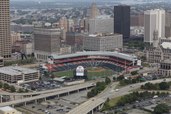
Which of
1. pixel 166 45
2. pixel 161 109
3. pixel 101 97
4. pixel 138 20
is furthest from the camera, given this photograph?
pixel 138 20

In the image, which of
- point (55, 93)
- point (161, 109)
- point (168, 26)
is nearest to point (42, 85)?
point (55, 93)

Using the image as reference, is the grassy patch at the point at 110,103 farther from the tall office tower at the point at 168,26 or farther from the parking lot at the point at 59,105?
the tall office tower at the point at 168,26

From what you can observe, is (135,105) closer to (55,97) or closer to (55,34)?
(55,97)

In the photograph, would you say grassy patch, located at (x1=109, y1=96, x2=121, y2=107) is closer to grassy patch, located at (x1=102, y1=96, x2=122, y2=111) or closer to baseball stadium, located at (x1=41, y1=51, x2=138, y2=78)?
grassy patch, located at (x1=102, y1=96, x2=122, y2=111)

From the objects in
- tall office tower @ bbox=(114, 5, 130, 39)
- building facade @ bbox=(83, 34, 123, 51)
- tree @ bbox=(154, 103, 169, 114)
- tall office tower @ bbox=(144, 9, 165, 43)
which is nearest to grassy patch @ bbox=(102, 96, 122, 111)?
tree @ bbox=(154, 103, 169, 114)

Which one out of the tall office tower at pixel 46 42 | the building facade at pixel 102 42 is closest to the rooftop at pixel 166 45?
the building facade at pixel 102 42

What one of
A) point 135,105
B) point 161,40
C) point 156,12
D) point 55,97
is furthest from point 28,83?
point 156,12

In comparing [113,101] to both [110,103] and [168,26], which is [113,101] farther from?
[168,26]
